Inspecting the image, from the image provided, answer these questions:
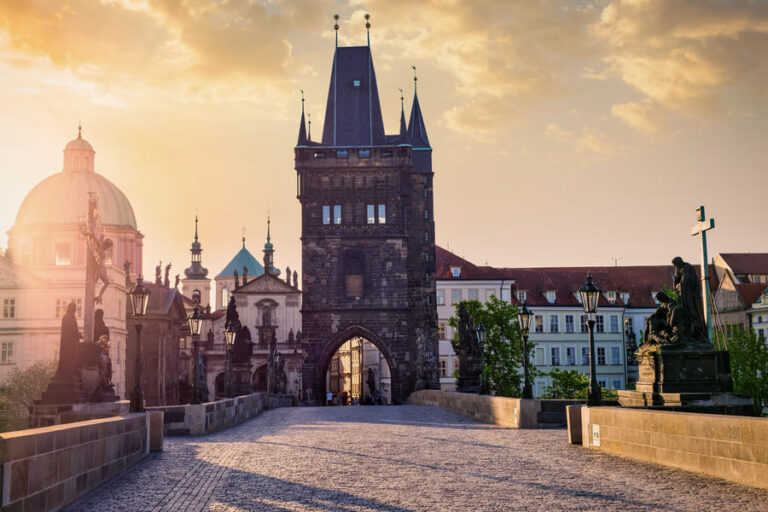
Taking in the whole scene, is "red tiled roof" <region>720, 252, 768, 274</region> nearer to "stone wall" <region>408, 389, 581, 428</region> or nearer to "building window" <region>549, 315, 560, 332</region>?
"building window" <region>549, 315, 560, 332</region>

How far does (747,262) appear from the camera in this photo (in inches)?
3206

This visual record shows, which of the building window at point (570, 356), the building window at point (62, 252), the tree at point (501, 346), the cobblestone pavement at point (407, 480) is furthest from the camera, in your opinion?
the building window at point (62, 252)

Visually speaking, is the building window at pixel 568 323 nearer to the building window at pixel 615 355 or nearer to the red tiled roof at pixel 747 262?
the building window at pixel 615 355

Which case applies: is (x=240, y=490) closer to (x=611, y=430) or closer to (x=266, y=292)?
(x=611, y=430)

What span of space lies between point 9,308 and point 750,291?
60382mm

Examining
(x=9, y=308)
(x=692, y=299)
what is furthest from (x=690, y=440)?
(x=9, y=308)

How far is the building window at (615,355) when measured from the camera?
81.1m

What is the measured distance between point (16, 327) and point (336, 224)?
2582cm

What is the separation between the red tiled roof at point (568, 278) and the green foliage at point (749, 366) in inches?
985

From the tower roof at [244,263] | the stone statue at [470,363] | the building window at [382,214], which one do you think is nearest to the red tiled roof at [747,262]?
the building window at [382,214]

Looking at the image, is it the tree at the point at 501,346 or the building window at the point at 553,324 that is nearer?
the tree at the point at 501,346

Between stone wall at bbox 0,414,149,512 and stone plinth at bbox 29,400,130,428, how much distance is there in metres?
3.27

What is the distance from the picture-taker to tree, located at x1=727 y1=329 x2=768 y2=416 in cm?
5275

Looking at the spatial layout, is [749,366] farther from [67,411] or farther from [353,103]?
[67,411]
